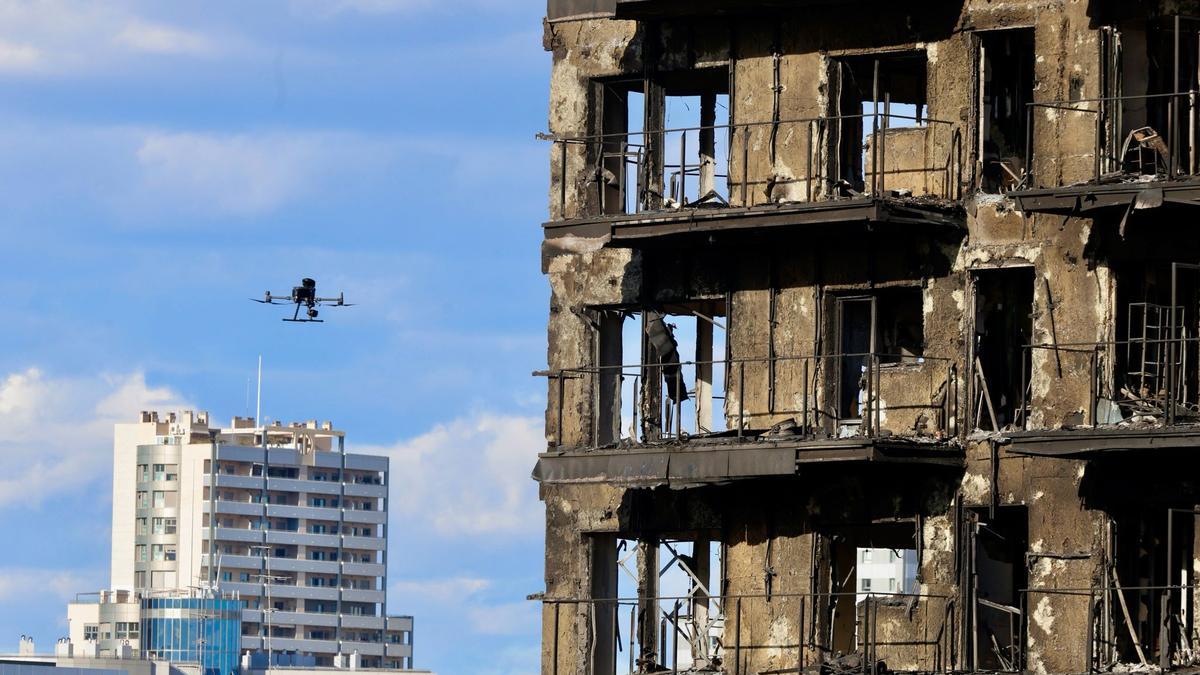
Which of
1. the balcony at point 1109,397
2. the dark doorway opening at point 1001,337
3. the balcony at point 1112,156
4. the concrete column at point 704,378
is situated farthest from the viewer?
the concrete column at point 704,378

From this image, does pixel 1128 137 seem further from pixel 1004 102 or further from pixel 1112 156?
pixel 1004 102

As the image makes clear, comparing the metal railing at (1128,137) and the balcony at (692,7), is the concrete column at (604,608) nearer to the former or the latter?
the balcony at (692,7)

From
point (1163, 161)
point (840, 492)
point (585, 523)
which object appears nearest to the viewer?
point (1163, 161)

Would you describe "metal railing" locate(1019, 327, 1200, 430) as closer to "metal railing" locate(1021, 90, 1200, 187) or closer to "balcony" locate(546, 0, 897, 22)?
"metal railing" locate(1021, 90, 1200, 187)

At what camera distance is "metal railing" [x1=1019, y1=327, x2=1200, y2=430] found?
37.6 meters

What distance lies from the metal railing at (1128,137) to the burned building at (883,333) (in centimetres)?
6

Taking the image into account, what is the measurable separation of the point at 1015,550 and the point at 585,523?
23.6 ft

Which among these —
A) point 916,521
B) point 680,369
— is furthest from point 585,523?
point 916,521

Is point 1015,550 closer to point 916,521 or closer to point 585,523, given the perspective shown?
point 916,521

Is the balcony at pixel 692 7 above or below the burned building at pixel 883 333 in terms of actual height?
above

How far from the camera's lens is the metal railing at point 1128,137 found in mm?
38156

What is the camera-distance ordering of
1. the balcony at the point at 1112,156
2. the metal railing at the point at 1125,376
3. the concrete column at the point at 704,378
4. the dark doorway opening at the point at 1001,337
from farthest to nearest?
the concrete column at the point at 704,378 → the dark doorway opening at the point at 1001,337 → the metal railing at the point at 1125,376 → the balcony at the point at 1112,156

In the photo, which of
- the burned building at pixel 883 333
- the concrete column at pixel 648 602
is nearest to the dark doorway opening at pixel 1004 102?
the burned building at pixel 883 333

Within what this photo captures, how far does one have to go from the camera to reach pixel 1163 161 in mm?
38281
